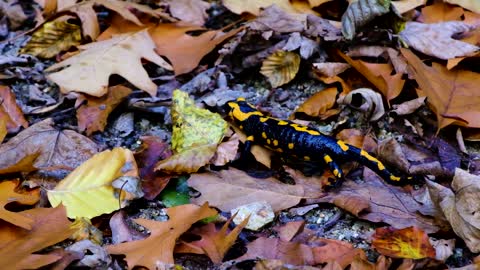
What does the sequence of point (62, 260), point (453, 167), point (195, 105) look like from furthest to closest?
point (195, 105), point (453, 167), point (62, 260)

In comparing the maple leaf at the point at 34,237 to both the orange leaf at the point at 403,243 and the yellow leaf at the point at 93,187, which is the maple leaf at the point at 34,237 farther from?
the orange leaf at the point at 403,243

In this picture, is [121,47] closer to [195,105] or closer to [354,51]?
[195,105]

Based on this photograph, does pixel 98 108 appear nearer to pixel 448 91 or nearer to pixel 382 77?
pixel 382 77

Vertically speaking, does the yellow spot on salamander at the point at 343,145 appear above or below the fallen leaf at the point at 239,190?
above

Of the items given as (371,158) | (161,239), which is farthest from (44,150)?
(371,158)

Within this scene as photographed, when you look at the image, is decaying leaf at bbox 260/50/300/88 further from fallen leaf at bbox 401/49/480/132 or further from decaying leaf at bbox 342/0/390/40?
fallen leaf at bbox 401/49/480/132

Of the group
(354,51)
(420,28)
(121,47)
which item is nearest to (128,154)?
(121,47)

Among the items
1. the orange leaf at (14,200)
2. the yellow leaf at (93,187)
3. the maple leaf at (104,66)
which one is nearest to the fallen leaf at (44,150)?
the orange leaf at (14,200)
